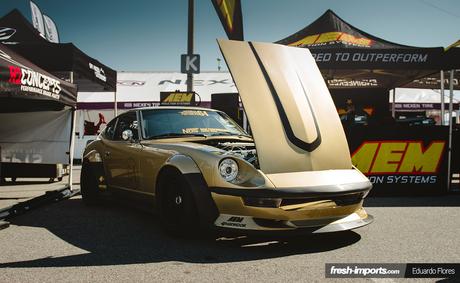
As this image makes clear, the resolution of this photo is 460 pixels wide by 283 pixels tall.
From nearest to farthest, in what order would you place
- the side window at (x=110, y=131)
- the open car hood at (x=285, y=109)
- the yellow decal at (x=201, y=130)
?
the open car hood at (x=285, y=109) → the yellow decal at (x=201, y=130) → the side window at (x=110, y=131)

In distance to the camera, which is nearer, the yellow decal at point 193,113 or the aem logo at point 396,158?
the yellow decal at point 193,113

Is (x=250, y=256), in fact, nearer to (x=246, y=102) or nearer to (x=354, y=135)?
(x=246, y=102)

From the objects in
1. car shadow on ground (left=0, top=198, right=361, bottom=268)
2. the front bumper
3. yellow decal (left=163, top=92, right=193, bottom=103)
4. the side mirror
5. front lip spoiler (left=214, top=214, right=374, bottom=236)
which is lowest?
car shadow on ground (left=0, top=198, right=361, bottom=268)

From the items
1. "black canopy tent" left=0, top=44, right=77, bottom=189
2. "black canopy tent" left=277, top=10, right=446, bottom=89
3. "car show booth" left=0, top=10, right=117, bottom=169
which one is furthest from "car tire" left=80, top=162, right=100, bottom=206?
"black canopy tent" left=277, top=10, right=446, bottom=89

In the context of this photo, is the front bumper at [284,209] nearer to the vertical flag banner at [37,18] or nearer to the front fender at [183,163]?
the front fender at [183,163]

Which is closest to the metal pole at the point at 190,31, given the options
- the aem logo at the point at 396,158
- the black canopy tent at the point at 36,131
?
the black canopy tent at the point at 36,131

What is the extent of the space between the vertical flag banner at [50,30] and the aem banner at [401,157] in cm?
1157

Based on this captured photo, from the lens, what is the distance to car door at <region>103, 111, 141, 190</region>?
4.61 metres

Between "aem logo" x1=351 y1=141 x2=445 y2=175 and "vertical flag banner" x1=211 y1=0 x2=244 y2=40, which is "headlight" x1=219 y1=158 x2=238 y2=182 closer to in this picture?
"aem logo" x1=351 y1=141 x2=445 y2=175

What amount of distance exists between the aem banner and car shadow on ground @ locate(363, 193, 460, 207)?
0.77 ft

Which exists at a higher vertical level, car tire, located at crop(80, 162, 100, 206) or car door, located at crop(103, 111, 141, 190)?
car door, located at crop(103, 111, 141, 190)

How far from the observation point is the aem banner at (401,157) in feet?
22.7

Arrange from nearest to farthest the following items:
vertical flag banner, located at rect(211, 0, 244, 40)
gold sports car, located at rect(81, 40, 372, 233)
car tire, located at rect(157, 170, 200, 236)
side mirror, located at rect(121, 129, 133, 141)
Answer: gold sports car, located at rect(81, 40, 372, 233), car tire, located at rect(157, 170, 200, 236), side mirror, located at rect(121, 129, 133, 141), vertical flag banner, located at rect(211, 0, 244, 40)

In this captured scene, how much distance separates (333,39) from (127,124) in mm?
8010
